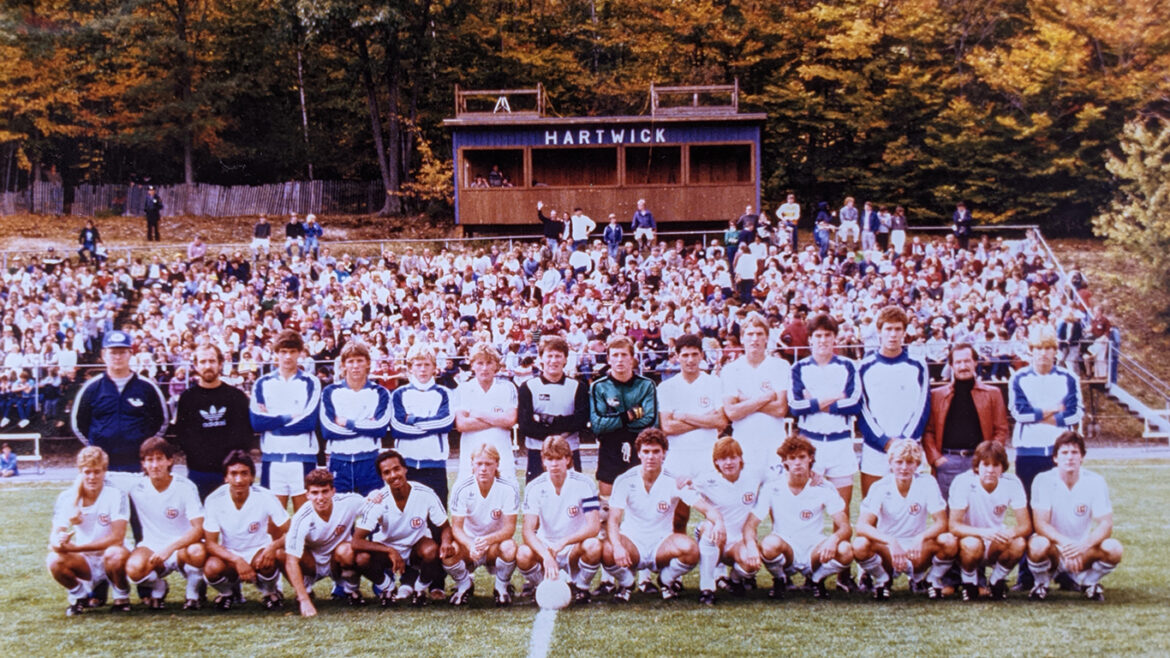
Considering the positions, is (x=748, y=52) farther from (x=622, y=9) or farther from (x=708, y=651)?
(x=708, y=651)

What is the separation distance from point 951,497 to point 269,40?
33.3 metres

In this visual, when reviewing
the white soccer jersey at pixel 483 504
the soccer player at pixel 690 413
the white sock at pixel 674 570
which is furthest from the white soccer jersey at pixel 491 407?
the white sock at pixel 674 570

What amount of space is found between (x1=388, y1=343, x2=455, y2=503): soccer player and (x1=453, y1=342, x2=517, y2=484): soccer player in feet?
0.48

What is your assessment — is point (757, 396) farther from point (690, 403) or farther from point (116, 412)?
point (116, 412)

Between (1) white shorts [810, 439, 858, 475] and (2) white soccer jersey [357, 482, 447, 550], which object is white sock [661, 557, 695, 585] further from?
(2) white soccer jersey [357, 482, 447, 550]

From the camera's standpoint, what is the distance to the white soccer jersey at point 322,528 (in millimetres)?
6676

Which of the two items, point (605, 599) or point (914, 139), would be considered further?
point (914, 139)

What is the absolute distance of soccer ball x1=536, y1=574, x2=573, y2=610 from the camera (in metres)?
6.54

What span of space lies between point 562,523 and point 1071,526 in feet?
10.8

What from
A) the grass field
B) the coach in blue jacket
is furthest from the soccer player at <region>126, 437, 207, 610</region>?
the coach in blue jacket

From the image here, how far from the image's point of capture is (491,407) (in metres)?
7.44

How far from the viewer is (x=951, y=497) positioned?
674 centimetres

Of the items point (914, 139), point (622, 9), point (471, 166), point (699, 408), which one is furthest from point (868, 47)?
point (699, 408)

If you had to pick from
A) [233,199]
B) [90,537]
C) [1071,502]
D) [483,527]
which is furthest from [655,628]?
[233,199]
